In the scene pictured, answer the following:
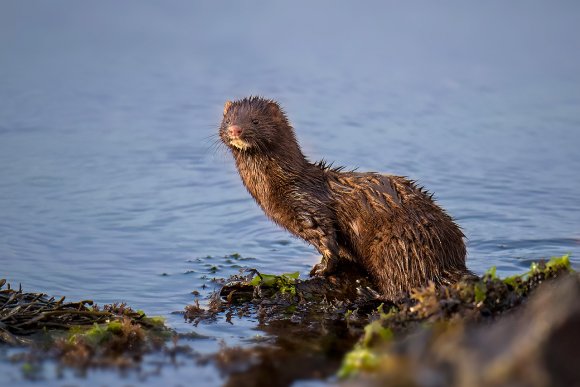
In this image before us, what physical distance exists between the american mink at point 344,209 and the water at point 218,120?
961 millimetres

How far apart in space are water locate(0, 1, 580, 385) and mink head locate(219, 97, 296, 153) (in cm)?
123

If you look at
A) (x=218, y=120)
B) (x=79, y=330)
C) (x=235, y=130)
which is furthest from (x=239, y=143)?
(x=218, y=120)

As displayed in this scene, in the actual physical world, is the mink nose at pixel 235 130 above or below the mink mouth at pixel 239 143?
above

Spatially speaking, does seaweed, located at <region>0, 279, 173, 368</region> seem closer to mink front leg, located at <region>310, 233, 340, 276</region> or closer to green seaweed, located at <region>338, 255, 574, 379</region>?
green seaweed, located at <region>338, 255, 574, 379</region>

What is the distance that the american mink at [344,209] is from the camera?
8.17 metres

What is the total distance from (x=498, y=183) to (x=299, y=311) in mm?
4729

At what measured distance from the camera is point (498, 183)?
39.8 ft

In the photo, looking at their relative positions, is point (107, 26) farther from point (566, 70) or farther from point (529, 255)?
point (529, 255)

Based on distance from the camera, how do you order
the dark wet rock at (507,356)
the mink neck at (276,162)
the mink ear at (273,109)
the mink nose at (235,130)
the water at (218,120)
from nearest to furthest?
the dark wet rock at (507,356) < the mink nose at (235,130) < the mink neck at (276,162) < the mink ear at (273,109) < the water at (218,120)

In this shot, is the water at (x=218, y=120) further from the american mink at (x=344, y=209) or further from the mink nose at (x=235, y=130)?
the mink nose at (x=235, y=130)

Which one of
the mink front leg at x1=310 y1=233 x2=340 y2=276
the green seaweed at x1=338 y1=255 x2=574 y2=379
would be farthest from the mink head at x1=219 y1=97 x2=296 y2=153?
the green seaweed at x1=338 y1=255 x2=574 y2=379

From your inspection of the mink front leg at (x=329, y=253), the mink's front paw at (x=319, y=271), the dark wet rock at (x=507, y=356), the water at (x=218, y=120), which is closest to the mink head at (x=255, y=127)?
the mink front leg at (x=329, y=253)

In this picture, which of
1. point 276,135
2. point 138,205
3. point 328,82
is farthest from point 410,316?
point 328,82

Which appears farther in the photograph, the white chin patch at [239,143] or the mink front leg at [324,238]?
the white chin patch at [239,143]
